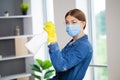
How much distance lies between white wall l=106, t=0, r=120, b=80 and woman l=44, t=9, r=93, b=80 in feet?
4.05

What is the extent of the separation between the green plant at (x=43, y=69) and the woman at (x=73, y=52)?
2.55m

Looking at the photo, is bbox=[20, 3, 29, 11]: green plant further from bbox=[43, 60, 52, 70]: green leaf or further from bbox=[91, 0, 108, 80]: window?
bbox=[91, 0, 108, 80]: window

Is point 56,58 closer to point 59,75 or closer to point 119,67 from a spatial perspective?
point 59,75

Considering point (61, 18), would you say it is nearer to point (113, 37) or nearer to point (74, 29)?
point (113, 37)

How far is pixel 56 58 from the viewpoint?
141 cm

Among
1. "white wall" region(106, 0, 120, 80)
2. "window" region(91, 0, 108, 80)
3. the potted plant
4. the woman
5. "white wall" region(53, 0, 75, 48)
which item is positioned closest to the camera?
the woman

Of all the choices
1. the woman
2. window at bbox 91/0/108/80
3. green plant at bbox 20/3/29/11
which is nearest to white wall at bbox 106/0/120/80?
window at bbox 91/0/108/80

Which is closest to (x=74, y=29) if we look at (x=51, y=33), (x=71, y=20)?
(x=71, y=20)

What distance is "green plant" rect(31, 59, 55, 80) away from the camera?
4.12 m

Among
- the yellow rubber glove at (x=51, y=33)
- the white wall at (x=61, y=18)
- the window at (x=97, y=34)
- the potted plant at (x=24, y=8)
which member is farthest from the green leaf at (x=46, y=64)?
the yellow rubber glove at (x=51, y=33)

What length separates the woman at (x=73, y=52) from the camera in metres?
1.42

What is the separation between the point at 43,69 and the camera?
4.19 metres

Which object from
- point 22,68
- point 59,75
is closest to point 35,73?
point 22,68

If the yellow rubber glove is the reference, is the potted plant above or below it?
above
